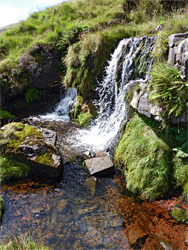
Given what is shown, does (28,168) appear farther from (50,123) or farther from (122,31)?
(122,31)

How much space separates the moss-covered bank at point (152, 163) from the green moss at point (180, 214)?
1.37ft

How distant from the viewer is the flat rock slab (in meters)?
5.07

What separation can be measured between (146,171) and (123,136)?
1626 millimetres

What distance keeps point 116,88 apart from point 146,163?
12.8 feet

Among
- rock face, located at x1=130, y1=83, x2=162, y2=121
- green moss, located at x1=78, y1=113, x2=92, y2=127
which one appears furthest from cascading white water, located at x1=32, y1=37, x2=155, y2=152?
rock face, located at x1=130, y1=83, x2=162, y2=121

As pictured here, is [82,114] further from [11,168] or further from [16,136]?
[11,168]

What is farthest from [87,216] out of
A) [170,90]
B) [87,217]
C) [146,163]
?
[170,90]

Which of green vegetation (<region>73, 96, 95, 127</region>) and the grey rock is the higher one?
the grey rock

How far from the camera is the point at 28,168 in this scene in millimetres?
5039

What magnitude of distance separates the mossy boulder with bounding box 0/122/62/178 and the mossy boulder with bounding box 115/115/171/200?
210cm

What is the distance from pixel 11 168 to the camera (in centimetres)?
491

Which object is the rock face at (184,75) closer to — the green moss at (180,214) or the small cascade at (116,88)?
the small cascade at (116,88)

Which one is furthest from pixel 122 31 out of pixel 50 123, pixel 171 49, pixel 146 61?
pixel 50 123

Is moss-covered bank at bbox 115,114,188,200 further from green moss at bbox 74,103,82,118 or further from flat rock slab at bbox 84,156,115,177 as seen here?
green moss at bbox 74,103,82,118
